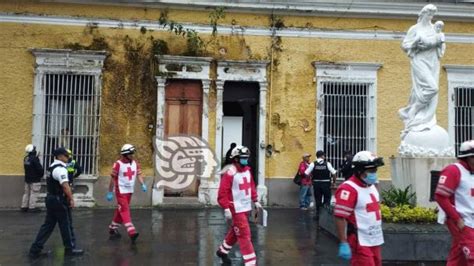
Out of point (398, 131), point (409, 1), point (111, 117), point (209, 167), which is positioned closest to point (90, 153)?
point (111, 117)

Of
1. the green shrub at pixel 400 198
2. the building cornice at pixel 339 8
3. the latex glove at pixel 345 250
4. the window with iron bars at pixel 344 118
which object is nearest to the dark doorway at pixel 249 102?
the window with iron bars at pixel 344 118

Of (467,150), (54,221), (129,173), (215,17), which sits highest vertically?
(215,17)

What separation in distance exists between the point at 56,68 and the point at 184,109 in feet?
12.3

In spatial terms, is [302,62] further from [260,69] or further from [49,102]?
[49,102]

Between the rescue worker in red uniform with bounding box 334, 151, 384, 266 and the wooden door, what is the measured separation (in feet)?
31.7

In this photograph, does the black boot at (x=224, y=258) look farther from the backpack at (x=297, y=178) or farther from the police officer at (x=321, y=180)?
the backpack at (x=297, y=178)

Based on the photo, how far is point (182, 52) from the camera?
14.7 m

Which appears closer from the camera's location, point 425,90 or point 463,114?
point 425,90

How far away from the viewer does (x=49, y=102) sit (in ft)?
46.6

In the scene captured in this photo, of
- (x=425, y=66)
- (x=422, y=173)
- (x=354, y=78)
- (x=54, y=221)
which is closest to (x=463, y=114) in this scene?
(x=354, y=78)

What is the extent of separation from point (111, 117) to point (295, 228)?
20.7ft

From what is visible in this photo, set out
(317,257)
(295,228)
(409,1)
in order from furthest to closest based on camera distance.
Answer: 1. (409,1)
2. (295,228)
3. (317,257)

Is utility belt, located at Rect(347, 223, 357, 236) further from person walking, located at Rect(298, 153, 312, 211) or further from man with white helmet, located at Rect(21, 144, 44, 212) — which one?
man with white helmet, located at Rect(21, 144, 44, 212)

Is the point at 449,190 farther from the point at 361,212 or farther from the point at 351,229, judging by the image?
the point at 351,229
